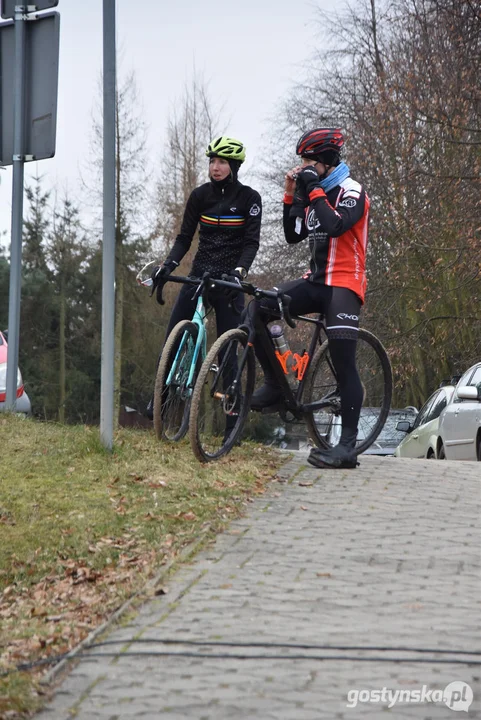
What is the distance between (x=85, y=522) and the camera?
20.9ft

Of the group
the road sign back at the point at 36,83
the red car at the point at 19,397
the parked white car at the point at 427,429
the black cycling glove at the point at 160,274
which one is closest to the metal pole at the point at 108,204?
the black cycling glove at the point at 160,274

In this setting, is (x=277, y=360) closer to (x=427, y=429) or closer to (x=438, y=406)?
(x=427, y=429)

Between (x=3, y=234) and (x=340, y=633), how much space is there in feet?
138

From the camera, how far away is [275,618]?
4.64 meters

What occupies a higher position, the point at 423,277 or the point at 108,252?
the point at 423,277

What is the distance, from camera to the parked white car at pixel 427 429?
1558 centimetres

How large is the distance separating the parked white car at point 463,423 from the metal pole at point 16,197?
14.9 feet

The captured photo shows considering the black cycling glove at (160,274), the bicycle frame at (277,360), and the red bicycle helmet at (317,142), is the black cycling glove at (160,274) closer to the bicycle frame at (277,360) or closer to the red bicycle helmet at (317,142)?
the bicycle frame at (277,360)

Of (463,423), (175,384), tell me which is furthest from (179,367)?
(463,423)

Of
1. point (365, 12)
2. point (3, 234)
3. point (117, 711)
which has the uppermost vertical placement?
point (365, 12)

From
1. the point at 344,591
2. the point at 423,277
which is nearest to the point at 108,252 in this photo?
the point at 344,591

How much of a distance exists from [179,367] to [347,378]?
3.85 feet

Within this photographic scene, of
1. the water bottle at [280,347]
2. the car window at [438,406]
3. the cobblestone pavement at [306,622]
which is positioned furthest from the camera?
the car window at [438,406]

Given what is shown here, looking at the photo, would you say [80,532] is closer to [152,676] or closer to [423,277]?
[152,676]
